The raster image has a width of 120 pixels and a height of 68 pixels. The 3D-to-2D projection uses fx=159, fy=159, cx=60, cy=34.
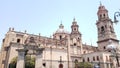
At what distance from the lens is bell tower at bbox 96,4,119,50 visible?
6124 cm

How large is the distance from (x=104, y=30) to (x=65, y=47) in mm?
17653

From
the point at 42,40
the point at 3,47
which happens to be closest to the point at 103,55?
the point at 42,40

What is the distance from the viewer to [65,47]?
57.3 metres

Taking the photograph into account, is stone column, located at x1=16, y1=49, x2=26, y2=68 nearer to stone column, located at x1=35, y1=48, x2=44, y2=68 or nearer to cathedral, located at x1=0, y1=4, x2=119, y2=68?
stone column, located at x1=35, y1=48, x2=44, y2=68

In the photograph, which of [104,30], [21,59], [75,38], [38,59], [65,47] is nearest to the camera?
[21,59]

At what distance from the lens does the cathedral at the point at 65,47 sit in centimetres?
4864

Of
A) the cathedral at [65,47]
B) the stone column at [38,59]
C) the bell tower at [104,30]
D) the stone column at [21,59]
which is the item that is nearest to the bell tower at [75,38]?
the cathedral at [65,47]

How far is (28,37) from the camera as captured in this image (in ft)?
173

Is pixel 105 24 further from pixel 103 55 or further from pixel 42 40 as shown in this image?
pixel 42 40

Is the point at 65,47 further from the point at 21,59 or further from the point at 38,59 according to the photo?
the point at 21,59

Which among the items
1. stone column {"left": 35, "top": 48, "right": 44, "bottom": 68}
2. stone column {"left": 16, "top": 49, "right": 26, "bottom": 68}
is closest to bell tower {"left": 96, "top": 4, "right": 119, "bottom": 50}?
stone column {"left": 35, "top": 48, "right": 44, "bottom": 68}

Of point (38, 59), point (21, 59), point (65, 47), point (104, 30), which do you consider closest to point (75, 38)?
point (65, 47)

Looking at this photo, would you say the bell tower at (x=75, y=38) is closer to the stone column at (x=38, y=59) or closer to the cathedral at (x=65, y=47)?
the cathedral at (x=65, y=47)

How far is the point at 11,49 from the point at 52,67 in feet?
43.7
